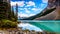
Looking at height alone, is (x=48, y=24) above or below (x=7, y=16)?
below

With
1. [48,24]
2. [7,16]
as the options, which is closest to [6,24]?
[7,16]

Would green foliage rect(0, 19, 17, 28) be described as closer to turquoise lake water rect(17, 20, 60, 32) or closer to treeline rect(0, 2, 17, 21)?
treeline rect(0, 2, 17, 21)

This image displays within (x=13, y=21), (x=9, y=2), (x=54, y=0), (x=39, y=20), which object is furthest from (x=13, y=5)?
(x=54, y=0)

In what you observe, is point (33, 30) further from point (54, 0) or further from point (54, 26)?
point (54, 0)

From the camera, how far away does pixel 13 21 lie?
11.7ft

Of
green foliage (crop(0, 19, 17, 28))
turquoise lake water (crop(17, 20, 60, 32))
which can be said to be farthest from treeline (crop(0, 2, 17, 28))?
turquoise lake water (crop(17, 20, 60, 32))

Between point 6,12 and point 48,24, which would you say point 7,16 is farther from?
point 48,24

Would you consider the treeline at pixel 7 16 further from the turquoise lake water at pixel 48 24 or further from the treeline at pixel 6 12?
the turquoise lake water at pixel 48 24

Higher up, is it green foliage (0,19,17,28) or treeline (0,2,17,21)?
treeline (0,2,17,21)

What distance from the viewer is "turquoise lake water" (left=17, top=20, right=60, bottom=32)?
3566 mm

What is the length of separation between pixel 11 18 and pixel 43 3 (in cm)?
73

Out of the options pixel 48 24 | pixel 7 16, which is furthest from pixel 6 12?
pixel 48 24

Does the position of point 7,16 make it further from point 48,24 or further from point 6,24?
point 48,24

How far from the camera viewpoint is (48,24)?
3.60 m
